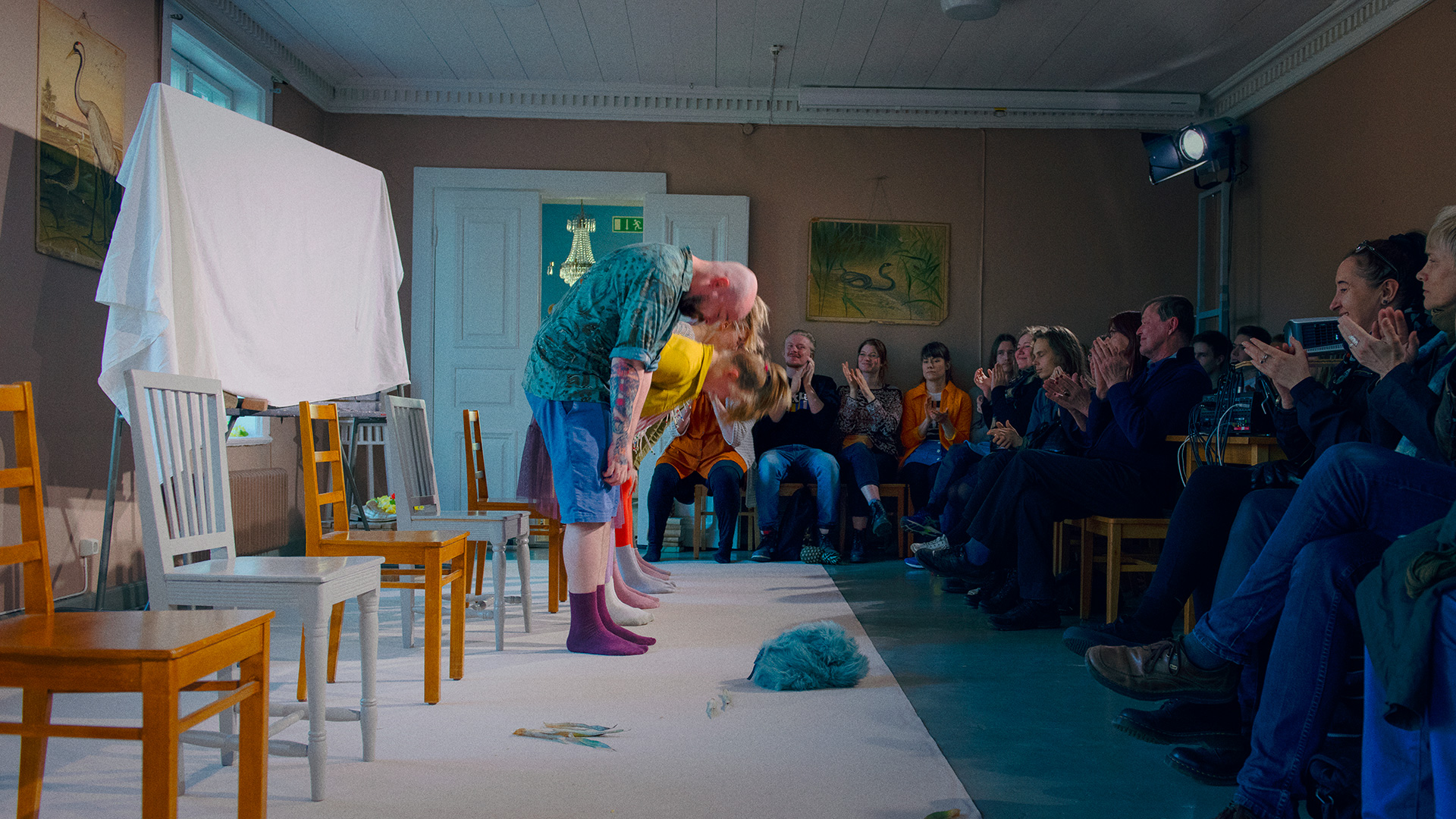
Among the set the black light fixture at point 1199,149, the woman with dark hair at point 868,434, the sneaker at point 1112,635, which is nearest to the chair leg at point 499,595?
the sneaker at point 1112,635

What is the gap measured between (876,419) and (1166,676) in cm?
370

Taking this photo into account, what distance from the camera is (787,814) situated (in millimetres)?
1622

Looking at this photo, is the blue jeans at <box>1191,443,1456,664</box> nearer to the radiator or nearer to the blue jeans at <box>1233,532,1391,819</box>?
the blue jeans at <box>1233,532,1391,819</box>

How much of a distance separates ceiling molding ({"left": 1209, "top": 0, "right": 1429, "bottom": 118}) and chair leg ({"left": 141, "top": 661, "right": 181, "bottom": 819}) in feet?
16.5

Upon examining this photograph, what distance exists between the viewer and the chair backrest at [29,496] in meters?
1.43

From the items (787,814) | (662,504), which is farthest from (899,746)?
(662,504)

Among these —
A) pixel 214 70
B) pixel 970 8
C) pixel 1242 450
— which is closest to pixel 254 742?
pixel 1242 450

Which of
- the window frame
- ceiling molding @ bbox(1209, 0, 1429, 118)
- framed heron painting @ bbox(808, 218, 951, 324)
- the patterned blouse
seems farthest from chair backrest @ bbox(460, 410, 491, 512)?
ceiling molding @ bbox(1209, 0, 1429, 118)

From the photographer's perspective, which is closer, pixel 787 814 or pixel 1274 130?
pixel 787 814

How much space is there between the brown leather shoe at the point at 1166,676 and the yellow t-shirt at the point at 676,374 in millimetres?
1473

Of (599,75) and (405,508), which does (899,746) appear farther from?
(599,75)

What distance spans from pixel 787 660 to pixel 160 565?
4.78 ft

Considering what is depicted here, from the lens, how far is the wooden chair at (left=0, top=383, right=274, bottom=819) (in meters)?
1.16

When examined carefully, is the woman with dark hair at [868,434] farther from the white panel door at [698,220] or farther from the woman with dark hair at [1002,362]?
the white panel door at [698,220]
